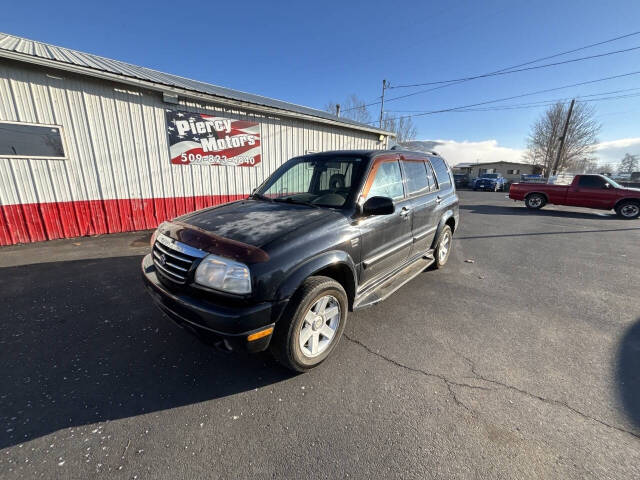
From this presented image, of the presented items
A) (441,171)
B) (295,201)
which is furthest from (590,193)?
(295,201)

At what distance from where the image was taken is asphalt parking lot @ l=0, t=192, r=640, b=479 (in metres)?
1.64

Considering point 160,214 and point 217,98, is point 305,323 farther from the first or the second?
point 217,98

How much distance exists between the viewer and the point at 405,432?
1.84 m

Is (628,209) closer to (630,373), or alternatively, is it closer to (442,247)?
(442,247)

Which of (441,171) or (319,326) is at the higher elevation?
(441,171)

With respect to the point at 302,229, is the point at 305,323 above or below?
below

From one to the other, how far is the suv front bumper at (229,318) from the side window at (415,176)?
250 centimetres

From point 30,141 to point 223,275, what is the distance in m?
6.46

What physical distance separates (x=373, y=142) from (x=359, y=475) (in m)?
12.4

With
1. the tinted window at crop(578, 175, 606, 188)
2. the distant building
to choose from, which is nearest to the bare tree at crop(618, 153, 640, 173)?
the distant building

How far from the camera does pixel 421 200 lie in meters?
3.73

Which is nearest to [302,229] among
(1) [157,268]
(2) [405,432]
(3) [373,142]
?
(1) [157,268]

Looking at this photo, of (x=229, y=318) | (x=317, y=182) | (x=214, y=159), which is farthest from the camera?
(x=214, y=159)

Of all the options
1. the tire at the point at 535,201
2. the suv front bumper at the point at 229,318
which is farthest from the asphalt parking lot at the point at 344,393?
the tire at the point at 535,201
